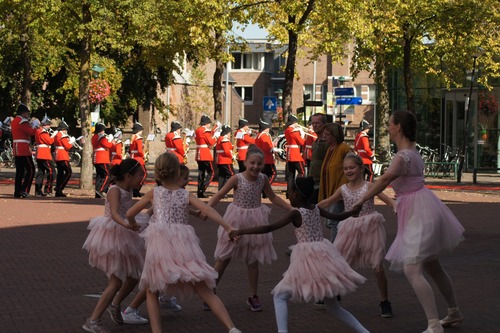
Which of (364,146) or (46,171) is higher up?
(364,146)

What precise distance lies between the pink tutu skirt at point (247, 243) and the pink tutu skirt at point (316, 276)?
63.6 inches

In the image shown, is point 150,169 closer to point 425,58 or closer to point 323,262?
point 425,58

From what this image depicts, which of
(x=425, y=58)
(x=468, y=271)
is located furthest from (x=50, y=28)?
(x=468, y=271)

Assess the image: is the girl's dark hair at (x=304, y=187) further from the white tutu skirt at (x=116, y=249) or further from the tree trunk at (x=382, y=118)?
the tree trunk at (x=382, y=118)

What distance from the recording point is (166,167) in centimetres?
813

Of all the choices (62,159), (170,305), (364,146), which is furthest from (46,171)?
(170,305)

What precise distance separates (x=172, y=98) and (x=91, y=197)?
36.9 m

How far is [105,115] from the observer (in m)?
49.4

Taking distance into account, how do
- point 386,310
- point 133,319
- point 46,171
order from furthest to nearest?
1. point 46,171
2. point 386,310
3. point 133,319

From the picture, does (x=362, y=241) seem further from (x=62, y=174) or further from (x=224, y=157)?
(x=62, y=174)

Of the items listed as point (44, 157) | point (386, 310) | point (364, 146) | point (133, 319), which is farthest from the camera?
point (44, 157)

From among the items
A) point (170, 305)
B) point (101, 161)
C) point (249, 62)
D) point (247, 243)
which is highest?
point (249, 62)

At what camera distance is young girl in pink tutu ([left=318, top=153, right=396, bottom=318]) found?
9523mm

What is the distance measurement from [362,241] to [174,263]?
7.52 feet
